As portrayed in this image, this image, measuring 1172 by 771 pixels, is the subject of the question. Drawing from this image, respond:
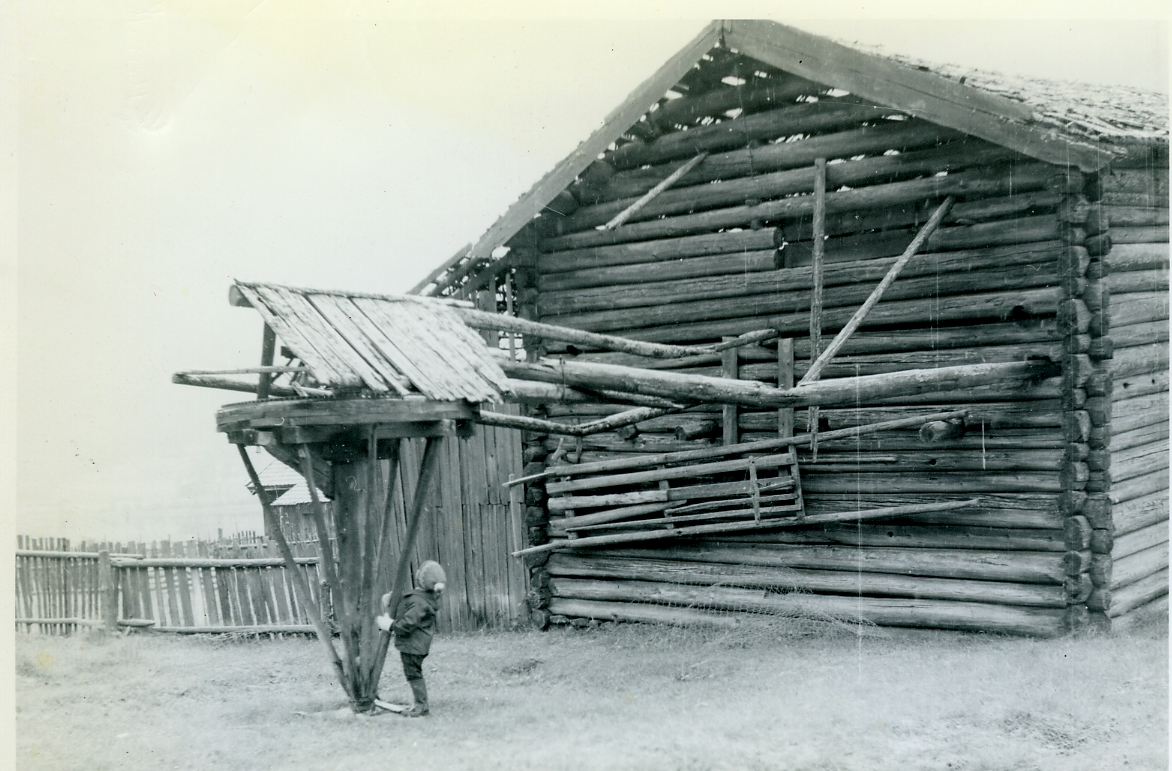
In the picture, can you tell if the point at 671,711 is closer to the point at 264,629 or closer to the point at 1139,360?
the point at 1139,360

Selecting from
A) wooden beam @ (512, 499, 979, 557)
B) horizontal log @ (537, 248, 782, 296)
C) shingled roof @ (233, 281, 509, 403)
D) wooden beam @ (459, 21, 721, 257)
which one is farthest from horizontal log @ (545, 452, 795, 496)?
shingled roof @ (233, 281, 509, 403)

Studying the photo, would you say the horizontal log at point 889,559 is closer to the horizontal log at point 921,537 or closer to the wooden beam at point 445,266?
the horizontal log at point 921,537

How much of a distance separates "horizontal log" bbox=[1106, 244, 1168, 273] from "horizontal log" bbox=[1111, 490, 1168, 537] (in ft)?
7.16

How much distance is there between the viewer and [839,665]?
9.06m

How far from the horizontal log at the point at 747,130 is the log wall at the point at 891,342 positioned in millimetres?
23

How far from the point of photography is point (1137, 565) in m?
9.75

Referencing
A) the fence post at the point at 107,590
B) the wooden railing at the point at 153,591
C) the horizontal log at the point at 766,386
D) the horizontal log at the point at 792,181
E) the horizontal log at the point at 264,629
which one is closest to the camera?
the horizontal log at the point at 766,386

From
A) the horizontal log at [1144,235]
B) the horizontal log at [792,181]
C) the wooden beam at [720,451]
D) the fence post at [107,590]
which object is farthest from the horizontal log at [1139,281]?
the fence post at [107,590]

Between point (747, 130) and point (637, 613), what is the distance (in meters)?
5.45

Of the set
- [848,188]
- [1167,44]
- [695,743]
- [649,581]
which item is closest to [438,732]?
[695,743]

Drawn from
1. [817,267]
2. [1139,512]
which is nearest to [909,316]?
[817,267]

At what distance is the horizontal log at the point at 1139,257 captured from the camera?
9.29 metres

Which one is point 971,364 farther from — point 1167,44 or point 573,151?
point 573,151

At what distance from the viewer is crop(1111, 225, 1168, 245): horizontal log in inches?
367
